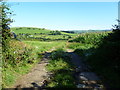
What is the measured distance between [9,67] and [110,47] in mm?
6201

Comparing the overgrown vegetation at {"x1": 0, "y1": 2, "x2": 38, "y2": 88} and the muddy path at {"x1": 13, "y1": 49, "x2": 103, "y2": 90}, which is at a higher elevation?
the overgrown vegetation at {"x1": 0, "y1": 2, "x2": 38, "y2": 88}

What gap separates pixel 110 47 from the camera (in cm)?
943

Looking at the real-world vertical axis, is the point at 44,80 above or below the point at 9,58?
below

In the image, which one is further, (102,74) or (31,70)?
(31,70)

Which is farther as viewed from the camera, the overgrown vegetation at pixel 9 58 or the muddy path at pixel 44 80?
the overgrown vegetation at pixel 9 58

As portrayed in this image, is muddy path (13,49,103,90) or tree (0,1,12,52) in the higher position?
tree (0,1,12,52)

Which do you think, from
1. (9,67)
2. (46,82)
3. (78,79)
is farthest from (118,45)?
(9,67)

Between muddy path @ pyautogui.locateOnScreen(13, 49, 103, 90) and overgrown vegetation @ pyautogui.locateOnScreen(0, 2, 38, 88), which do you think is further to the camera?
overgrown vegetation @ pyautogui.locateOnScreen(0, 2, 38, 88)

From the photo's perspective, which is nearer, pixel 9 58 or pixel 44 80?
pixel 44 80

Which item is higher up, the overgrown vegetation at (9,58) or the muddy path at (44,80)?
the overgrown vegetation at (9,58)

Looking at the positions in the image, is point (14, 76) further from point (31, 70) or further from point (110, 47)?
point (110, 47)

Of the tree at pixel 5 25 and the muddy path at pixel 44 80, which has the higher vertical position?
the tree at pixel 5 25

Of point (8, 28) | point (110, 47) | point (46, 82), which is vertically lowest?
point (46, 82)

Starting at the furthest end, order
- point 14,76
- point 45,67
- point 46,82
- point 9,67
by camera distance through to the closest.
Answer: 1. point 45,67
2. point 9,67
3. point 14,76
4. point 46,82
